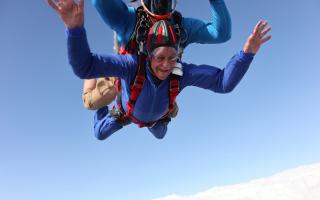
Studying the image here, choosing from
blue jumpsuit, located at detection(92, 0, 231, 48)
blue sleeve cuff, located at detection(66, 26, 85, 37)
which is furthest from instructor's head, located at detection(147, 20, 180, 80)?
blue sleeve cuff, located at detection(66, 26, 85, 37)

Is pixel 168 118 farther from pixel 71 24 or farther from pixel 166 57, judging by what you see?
pixel 71 24

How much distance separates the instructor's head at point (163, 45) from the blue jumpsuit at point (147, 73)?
236 mm

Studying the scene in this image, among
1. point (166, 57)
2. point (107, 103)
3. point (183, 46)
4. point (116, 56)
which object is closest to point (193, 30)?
point (183, 46)

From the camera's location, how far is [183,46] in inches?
193

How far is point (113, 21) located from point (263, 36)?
2064 millimetres

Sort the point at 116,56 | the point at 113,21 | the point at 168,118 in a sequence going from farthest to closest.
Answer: the point at 168,118
the point at 113,21
the point at 116,56

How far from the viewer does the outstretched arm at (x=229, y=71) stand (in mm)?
4219

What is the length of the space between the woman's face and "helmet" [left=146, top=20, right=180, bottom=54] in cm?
6

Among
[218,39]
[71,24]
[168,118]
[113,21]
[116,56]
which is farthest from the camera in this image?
[168,118]

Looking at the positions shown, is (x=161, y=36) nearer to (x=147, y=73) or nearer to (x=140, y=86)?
(x=147, y=73)

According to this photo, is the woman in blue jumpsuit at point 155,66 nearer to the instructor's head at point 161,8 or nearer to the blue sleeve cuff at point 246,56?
the blue sleeve cuff at point 246,56

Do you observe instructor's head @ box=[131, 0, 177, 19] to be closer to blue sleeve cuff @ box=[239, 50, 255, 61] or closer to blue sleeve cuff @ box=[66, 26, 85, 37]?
blue sleeve cuff @ box=[239, 50, 255, 61]

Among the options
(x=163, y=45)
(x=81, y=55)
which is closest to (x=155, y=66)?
(x=163, y=45)

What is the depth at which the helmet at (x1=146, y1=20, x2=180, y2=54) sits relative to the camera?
166 inches
